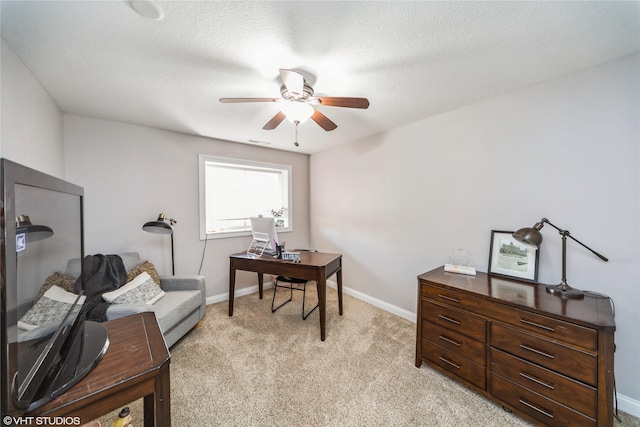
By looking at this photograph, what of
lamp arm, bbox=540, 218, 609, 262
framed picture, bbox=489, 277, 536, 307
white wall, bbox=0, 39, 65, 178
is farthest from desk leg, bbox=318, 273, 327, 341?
white wall, bbox=0, 39, 65, 178

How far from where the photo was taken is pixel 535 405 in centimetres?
145

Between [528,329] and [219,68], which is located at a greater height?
[219,68]

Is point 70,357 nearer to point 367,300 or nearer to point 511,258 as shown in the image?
point 511,258

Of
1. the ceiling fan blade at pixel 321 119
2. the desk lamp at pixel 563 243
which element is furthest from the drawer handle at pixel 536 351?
the ceiling fan blade at pixel 321 119

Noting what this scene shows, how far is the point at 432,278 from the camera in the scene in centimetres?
200

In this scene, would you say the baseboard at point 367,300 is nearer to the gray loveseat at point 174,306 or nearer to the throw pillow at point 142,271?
the gray loveseat at point 174,306

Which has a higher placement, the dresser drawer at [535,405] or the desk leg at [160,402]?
the desk leg at [160,402]

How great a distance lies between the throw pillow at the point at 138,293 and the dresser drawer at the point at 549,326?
2.95 meters

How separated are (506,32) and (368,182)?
2056 millimetres

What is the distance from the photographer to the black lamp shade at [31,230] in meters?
0.68

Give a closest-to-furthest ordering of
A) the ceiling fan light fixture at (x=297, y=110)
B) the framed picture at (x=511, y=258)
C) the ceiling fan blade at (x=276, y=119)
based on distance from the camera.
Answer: the ceiling fan light fixture at (x=297, y=110), the framed picture at (x=511, y=258), the ceiling fan blade at (x=276, y=119)

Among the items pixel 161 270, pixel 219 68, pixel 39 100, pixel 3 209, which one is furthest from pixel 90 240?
pixel 3 209

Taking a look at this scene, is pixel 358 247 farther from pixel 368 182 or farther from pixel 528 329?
pixel 528 329

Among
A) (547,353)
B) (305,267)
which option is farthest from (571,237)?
(305,267)
